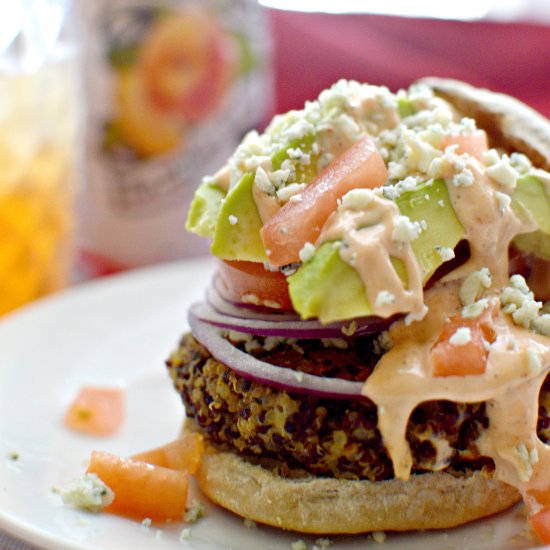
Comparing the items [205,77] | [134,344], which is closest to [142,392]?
[134,344]

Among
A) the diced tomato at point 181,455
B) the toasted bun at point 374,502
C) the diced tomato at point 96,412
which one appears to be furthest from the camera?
the diced tomato at point 96,412

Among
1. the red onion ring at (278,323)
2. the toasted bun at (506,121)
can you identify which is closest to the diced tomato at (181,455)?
the red onion ring at (278,323)

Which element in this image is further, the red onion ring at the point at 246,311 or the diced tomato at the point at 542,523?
the red onion ring at the point at 246,311

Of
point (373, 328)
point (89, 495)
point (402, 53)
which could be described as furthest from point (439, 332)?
point (402, 53)

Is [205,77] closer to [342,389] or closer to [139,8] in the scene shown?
[139,8]

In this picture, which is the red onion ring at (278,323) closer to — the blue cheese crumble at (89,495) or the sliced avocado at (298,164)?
the sliced avocado at (298,164)

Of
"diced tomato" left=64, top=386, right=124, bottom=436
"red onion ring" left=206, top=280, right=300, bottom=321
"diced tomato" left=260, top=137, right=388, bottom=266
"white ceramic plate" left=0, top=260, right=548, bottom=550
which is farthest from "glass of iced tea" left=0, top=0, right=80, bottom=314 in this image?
"diced tomato" left=260, top=137, right=388, bottom=266
